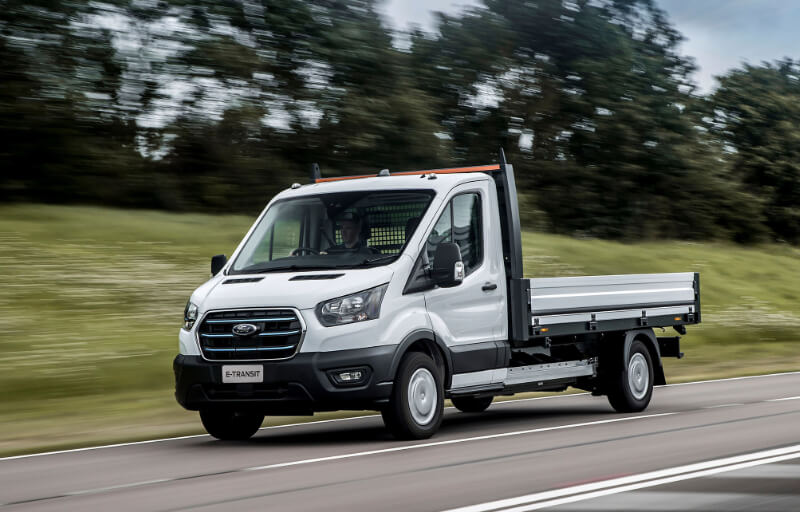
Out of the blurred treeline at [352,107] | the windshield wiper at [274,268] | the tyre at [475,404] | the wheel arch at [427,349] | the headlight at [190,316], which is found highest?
the blurred treeline at [352,107]

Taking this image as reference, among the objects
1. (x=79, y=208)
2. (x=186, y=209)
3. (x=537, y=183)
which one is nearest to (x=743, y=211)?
(x=537, y=183)

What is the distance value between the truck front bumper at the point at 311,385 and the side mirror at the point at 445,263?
35.8 inches

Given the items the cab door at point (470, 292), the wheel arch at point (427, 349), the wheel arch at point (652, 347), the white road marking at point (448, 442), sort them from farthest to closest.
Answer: the wheel arch at point (652, 347) → the cab door at point (470, 292) → the wheel arch at point (427, 349) → the white road marking at point (448, 442)

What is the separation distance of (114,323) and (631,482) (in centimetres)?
1250

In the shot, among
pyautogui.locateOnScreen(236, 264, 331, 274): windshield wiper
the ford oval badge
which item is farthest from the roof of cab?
the ford oval badge

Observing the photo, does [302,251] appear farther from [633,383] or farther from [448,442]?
[633,383]

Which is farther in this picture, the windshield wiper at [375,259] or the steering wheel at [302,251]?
the steering wheel at [302,251]

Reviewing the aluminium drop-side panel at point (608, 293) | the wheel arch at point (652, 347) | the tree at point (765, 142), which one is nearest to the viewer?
the aluminium drop-side panel at point (608, 293)

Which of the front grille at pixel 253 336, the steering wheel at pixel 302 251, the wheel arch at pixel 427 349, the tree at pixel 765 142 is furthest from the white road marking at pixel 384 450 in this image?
the tree at pixel 765 142

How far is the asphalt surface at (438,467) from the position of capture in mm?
7086

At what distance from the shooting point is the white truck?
973cm

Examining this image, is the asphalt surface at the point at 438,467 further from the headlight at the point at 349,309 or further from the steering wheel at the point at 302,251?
the steering wheel at the point at 302,251

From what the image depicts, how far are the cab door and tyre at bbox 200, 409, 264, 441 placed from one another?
1.94 metres

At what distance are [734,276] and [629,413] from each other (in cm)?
2818
